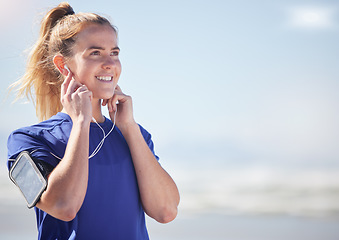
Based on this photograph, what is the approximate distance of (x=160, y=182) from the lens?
1.81 meters

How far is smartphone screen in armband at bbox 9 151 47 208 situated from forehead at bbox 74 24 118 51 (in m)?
0.45

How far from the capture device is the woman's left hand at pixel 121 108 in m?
1.87

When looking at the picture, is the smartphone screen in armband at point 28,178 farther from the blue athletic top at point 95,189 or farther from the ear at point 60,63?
the ear at point 60,63

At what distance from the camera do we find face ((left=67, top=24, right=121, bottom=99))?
1.78 meters

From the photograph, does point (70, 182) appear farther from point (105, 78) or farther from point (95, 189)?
point (105, 78)

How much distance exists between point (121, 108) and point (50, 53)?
13.4 inches

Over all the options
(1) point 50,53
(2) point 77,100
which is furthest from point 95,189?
(1) point 50,53

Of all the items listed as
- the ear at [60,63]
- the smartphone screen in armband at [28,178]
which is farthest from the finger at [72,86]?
the smartphone screen in armband at [28,178]

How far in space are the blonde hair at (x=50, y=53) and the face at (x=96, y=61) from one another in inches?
1.3

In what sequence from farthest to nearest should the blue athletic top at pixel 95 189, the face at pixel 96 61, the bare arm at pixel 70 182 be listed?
1. the face at pixel 96 61
2. the blue athletic top at pixel 95 189
3. the bare arm at pixel 70 182

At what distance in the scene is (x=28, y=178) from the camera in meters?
1.61

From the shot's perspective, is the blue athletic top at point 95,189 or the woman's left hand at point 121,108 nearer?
the blue athletic top at point 95,189

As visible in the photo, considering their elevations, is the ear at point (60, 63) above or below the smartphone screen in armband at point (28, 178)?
above

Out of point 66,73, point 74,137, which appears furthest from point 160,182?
point 66,73
